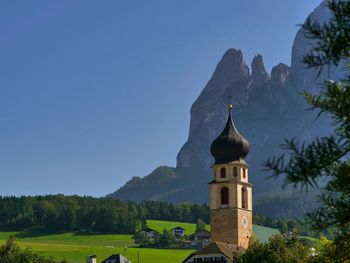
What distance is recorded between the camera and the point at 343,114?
11.2 m

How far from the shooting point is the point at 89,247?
14812cm

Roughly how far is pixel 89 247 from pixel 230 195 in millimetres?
72503

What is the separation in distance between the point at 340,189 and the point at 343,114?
1004 millimetres

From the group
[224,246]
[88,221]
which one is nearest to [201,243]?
[88,221]

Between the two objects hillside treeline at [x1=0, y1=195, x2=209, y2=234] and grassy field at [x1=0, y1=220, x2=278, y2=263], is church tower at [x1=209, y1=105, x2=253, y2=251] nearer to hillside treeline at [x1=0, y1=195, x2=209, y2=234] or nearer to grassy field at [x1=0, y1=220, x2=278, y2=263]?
grassy field at [x1=0, y1=220, x2=278, y2=263]

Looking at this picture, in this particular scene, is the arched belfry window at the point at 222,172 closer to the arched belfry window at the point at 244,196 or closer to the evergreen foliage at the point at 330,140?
the arched belfry window at the point at 244,196

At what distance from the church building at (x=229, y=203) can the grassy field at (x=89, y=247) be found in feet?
155

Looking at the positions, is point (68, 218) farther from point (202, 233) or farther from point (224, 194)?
point (224, 194)

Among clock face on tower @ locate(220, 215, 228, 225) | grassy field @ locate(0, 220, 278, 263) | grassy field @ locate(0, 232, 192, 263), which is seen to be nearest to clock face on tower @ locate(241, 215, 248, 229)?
clock face on tower @ locate(220, 215, 228, 225)

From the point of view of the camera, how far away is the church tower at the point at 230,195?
258 feet

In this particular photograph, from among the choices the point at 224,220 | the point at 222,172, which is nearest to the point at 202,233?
the point at 222,172

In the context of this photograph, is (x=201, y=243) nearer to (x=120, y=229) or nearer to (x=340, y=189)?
(x=120, y=229)

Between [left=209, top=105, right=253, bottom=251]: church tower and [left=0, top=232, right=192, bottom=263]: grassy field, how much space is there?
155 ft

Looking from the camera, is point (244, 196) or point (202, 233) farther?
point (202, 233)
